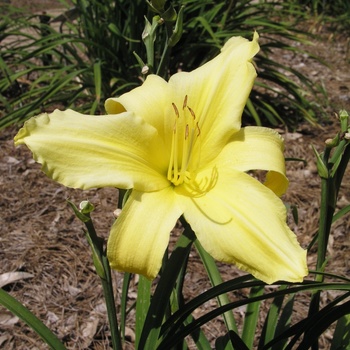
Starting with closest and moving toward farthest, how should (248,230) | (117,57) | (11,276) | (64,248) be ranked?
(248,230)
(11,276)
(64,248)
(117,57)

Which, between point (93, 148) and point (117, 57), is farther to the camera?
point (117, 57)

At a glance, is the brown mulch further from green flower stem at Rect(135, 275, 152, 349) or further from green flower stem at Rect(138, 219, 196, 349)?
green flower stem at Rect(138, 219, 196, 349)

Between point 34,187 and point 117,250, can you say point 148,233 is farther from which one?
point 34,187

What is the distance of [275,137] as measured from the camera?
109 cm

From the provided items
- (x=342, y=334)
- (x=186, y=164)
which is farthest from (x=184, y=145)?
(x=342, y=334)

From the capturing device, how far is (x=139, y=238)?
3.05ft

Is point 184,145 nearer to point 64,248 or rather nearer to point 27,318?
point 27,318

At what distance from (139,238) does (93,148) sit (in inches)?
7.9

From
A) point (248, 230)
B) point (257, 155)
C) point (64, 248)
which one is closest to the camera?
point (248, 230)

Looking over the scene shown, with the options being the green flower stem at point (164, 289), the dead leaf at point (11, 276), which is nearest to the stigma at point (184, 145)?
the green flower stem at point (164, 289)

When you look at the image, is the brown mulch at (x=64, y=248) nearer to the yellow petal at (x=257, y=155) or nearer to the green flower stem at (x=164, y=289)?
the green flower stem at (x=164, y=289)

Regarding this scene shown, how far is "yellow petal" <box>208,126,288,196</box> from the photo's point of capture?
3.43 feet

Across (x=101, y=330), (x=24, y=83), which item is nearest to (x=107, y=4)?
(x=24, y=83)

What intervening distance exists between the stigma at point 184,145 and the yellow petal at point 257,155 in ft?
0.18
